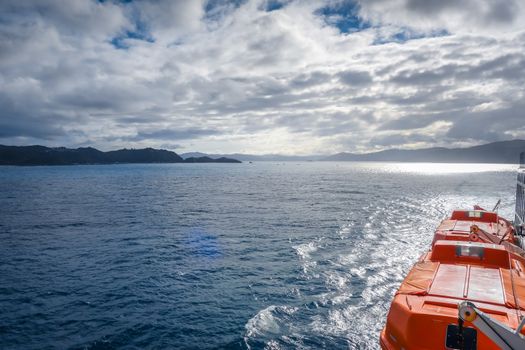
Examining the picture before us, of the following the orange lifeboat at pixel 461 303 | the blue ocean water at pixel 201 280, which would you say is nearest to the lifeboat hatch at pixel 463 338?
the orange lifeboat at pixel 461 303

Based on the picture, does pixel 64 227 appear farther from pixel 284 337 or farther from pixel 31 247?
pixel 284 337

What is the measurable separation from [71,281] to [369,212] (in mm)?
45393

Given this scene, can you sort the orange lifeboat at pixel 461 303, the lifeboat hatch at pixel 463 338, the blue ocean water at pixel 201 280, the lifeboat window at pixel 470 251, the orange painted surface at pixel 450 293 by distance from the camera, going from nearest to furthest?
the orange lifeboat at pixel 461 303 < the lifeboat hatch at pixel 463 338 < the orange painted surface at pixel 450 293 < the lifeboat window at pixel 470 251 < the blue ocean water at pixel 201 280

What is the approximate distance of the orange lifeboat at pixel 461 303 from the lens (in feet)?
29.3

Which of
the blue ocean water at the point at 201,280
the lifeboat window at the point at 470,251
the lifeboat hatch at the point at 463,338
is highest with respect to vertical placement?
the lifeboat window at the point at 470,251

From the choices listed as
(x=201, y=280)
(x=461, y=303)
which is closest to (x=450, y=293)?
(x=461, y=303)

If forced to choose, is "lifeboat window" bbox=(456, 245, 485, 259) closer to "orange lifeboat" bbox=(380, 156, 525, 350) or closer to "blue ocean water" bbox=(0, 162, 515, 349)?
"orange lifeboat" bbox=(380, 156, 525, 350)

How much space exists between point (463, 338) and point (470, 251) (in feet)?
26.8

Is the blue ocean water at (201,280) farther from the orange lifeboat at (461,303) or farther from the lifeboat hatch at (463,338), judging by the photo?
the lifeboat hatch at (463,338)

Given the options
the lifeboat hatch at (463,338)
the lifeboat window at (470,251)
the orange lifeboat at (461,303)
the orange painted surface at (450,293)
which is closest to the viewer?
the orange lifeboat at (461,303)

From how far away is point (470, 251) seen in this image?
55.2 ft

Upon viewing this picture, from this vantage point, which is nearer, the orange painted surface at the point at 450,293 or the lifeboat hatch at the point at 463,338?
the lifeboat hatch at the point at 463,338

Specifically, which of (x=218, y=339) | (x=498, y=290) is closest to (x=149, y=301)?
(x=218, y=339)

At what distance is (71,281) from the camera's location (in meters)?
23.9
